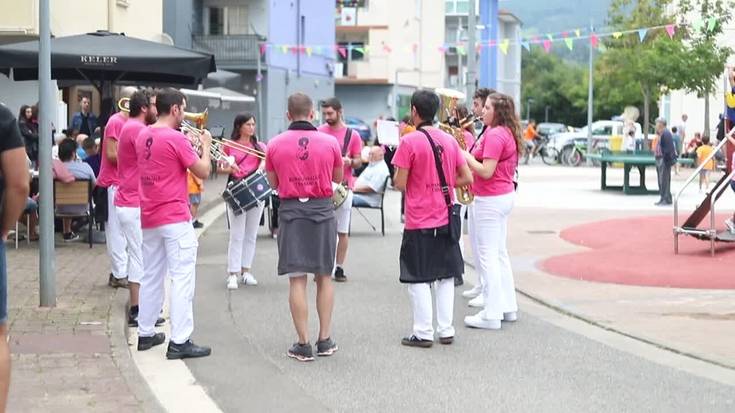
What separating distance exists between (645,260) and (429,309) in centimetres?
603

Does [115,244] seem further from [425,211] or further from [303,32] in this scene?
[303,32]

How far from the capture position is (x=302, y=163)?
27.6ft

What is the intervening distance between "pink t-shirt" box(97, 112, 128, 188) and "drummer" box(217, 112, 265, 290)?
1.62 m

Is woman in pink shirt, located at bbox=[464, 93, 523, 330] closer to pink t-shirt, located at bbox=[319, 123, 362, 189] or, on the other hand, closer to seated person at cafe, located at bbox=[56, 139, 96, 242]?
pink t-shirt, located at bbox=[319, 123, 362, 189]

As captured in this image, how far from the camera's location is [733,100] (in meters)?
16.3

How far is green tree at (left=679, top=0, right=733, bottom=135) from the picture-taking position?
40.3 meters

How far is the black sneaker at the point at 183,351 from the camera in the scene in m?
8.34

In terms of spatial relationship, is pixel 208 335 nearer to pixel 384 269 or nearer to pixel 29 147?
pixel 384 269

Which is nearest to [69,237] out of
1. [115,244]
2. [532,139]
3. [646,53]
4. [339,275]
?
[339,275]

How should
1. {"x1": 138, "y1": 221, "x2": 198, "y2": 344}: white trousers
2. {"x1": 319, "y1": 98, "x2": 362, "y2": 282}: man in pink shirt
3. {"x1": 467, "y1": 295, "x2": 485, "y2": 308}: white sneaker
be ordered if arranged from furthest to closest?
{"x1": 319, "y1": 98, "x2": 362, "y2": 282}: man in pink shirt < {"x1": 467, "y1": 295, "x2": 485, "y2": 308}: white sneaker < {"x1": 138, "y1": 221, "x2": 198, "y2": 344}: white trousers

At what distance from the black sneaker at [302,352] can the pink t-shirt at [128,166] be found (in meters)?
1.73

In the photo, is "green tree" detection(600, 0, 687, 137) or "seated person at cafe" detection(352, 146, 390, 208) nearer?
"seated person at cafe" detection(352, 146, 390, 208)

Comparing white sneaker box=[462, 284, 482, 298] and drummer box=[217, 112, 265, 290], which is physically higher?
drummer box=[217, 112, 265, 290]

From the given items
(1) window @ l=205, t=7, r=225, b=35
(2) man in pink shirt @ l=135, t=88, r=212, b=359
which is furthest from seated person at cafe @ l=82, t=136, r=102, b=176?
(1) window @ l=205, t=7, r=225, b=35
